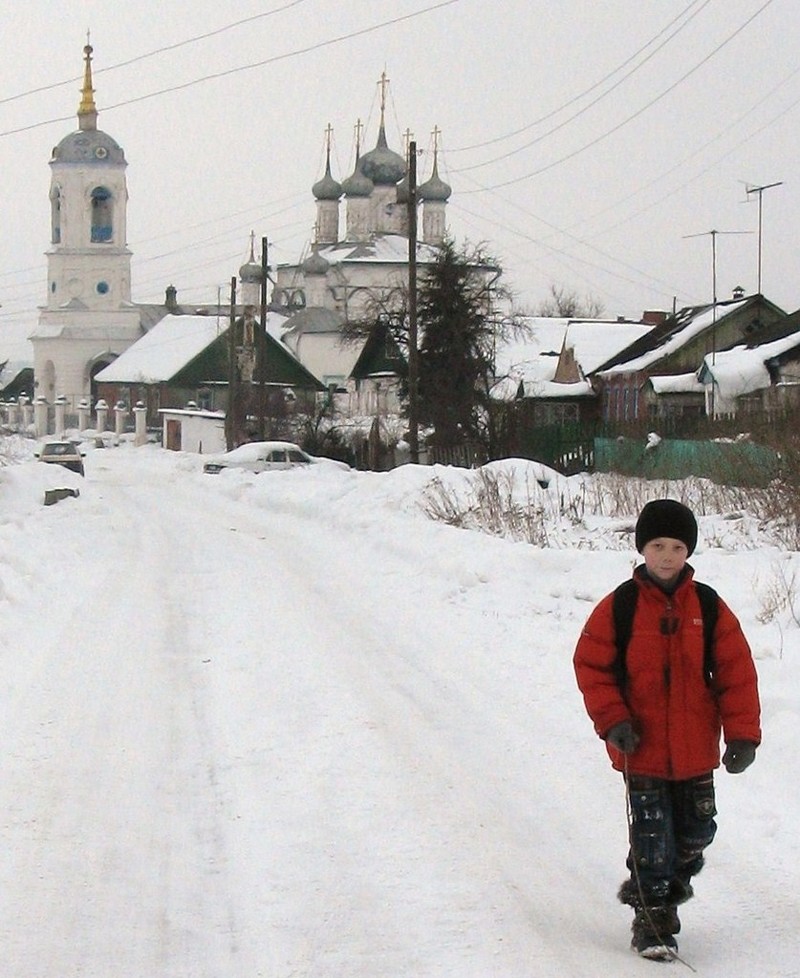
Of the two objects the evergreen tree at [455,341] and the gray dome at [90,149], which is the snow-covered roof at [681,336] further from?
the gray dome at [90,149]

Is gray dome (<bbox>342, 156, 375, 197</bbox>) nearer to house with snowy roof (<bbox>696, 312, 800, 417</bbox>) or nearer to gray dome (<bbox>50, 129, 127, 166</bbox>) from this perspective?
gray dome (<bbox>50, 129, 127, 166</bbox>)

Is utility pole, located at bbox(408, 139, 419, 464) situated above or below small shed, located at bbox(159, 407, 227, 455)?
above

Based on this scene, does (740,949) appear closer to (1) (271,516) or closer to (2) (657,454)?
(1) (271,516)

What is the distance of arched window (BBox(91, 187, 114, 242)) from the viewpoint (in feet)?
317

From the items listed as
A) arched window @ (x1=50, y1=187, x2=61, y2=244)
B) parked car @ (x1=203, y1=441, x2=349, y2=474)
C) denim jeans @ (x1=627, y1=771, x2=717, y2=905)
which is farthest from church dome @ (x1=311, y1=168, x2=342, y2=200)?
denim jeans @ (x1=627, y1=771, x2=717, y2=905)

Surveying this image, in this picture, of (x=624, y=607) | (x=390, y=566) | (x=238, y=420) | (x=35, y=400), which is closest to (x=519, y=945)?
(x=624, y=607)

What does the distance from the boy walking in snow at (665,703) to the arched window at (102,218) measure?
9444 centimetres

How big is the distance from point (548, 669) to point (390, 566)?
697cm

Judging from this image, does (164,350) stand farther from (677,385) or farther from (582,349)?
(677,385)

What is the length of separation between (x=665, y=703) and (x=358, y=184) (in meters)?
97.7

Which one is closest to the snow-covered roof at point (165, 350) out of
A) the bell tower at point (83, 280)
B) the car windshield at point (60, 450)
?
the bell tower at point (83, 280)

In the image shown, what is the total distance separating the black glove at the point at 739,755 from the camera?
5.34m

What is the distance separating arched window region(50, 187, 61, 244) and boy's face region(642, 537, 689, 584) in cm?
9591

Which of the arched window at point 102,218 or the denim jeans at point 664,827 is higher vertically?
the arched window at point 102,218
